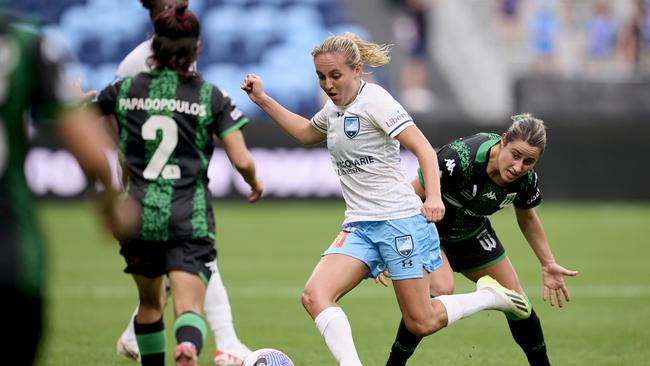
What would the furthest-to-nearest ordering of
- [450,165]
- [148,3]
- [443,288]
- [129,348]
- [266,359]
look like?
1. [129,348]
2. [148,3]
3. [443,288]
4. [450,165]
5. [266,359]

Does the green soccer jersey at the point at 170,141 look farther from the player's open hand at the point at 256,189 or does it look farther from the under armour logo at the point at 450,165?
the under armour logo at the point at 450,165

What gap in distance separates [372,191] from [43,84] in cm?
267

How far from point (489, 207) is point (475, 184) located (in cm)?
17

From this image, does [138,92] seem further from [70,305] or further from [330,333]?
[70,305]

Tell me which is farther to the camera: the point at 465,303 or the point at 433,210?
the point at 465,303

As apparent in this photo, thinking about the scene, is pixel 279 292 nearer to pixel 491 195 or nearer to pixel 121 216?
pixel 491 195

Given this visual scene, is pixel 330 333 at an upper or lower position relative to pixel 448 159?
lower

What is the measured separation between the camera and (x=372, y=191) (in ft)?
20.0

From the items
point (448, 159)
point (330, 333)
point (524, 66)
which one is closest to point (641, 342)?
point (448, 159)

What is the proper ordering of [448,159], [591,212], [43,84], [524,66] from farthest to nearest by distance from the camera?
[524,66]
[591,212]
[448,159]
[43,84]

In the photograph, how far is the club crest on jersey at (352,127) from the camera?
605cm

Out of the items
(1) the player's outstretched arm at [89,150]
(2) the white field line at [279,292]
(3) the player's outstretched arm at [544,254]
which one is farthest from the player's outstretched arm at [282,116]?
(2) the white field line at [279,292]

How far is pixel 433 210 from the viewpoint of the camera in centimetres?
561

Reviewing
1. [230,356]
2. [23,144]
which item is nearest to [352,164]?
[230,356]
